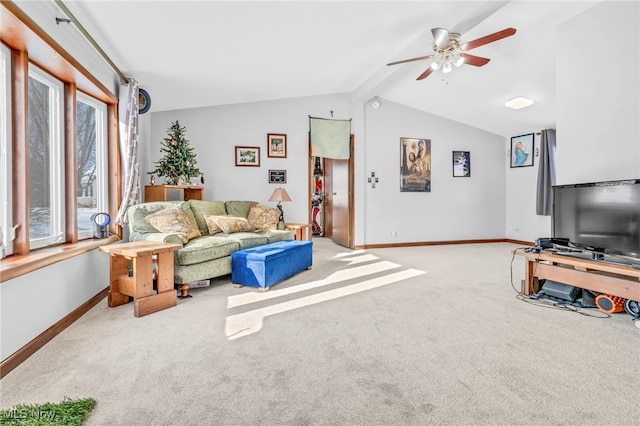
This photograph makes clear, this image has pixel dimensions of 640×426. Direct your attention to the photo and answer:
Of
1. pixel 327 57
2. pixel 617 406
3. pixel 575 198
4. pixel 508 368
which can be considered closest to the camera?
pixel 617 406

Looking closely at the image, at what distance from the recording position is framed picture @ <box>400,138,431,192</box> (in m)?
6.43

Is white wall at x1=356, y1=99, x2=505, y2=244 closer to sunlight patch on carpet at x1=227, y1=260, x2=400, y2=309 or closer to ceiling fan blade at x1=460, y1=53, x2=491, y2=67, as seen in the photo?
sunlight patch on carpet at x1=227, y1=260, x2=400, y2=309

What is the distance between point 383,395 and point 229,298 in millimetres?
1958

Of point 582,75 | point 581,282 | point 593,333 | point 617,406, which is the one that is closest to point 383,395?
point 617,406

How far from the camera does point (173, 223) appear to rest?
352cm

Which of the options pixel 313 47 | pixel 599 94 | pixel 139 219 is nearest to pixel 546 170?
pixel 599 94

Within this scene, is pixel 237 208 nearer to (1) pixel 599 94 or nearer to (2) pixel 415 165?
(2) pixel 415 165

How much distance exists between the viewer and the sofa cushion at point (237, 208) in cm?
470

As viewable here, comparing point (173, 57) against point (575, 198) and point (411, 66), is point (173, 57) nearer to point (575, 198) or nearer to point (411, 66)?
point (411, 66)

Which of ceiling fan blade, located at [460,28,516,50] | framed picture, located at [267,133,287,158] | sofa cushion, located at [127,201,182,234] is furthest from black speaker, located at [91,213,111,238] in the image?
ceiling fan blade, located at [460,28,516,50]

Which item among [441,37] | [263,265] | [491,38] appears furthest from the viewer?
[263,265]

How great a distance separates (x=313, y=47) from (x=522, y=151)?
17.1 ft

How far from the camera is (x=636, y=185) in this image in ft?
8.21

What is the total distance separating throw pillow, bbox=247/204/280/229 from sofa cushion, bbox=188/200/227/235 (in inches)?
18.1
